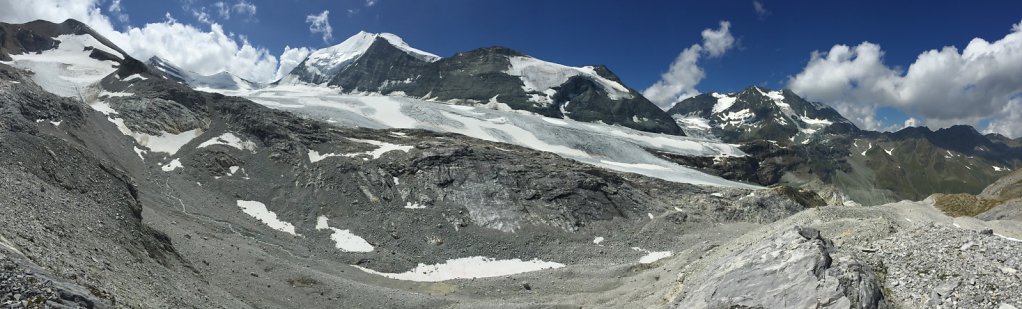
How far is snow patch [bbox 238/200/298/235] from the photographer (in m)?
57.6

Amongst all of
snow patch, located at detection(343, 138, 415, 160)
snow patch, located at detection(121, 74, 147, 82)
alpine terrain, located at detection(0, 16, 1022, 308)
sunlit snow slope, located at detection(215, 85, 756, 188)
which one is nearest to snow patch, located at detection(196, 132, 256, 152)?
alpine terrain, located at detection(0, 16, 1022, 308)

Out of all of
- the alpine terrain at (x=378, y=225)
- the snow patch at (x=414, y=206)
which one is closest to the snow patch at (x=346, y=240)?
the alpine terrain at (x=378, y=225)

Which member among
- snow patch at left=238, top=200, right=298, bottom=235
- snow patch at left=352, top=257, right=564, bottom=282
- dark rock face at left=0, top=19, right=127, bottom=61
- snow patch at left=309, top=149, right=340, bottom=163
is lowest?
snow patch at left=352, top=257, right=564, bottom=282

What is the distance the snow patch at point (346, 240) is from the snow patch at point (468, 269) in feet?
15.4

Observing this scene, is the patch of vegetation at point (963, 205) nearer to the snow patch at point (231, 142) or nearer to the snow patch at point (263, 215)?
the snow patch at point (263, 215)

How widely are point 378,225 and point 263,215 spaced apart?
40.4 feet

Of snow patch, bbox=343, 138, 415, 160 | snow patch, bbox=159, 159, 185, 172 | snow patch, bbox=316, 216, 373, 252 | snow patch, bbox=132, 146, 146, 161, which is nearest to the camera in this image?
snow patch, bbox=316, 216, 373, 252

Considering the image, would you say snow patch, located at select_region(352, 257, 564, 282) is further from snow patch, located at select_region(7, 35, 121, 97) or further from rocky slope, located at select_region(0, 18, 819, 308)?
snow patch, located at select_region(7, 35, 121, 97)

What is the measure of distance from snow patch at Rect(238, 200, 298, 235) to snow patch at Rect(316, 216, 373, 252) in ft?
10.3

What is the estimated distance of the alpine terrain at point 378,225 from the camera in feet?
66.1

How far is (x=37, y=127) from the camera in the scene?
56.9 metres

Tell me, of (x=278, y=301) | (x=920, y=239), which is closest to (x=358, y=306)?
(x=278, y=301)

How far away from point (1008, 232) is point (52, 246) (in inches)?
2209

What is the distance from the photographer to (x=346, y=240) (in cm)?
5641
